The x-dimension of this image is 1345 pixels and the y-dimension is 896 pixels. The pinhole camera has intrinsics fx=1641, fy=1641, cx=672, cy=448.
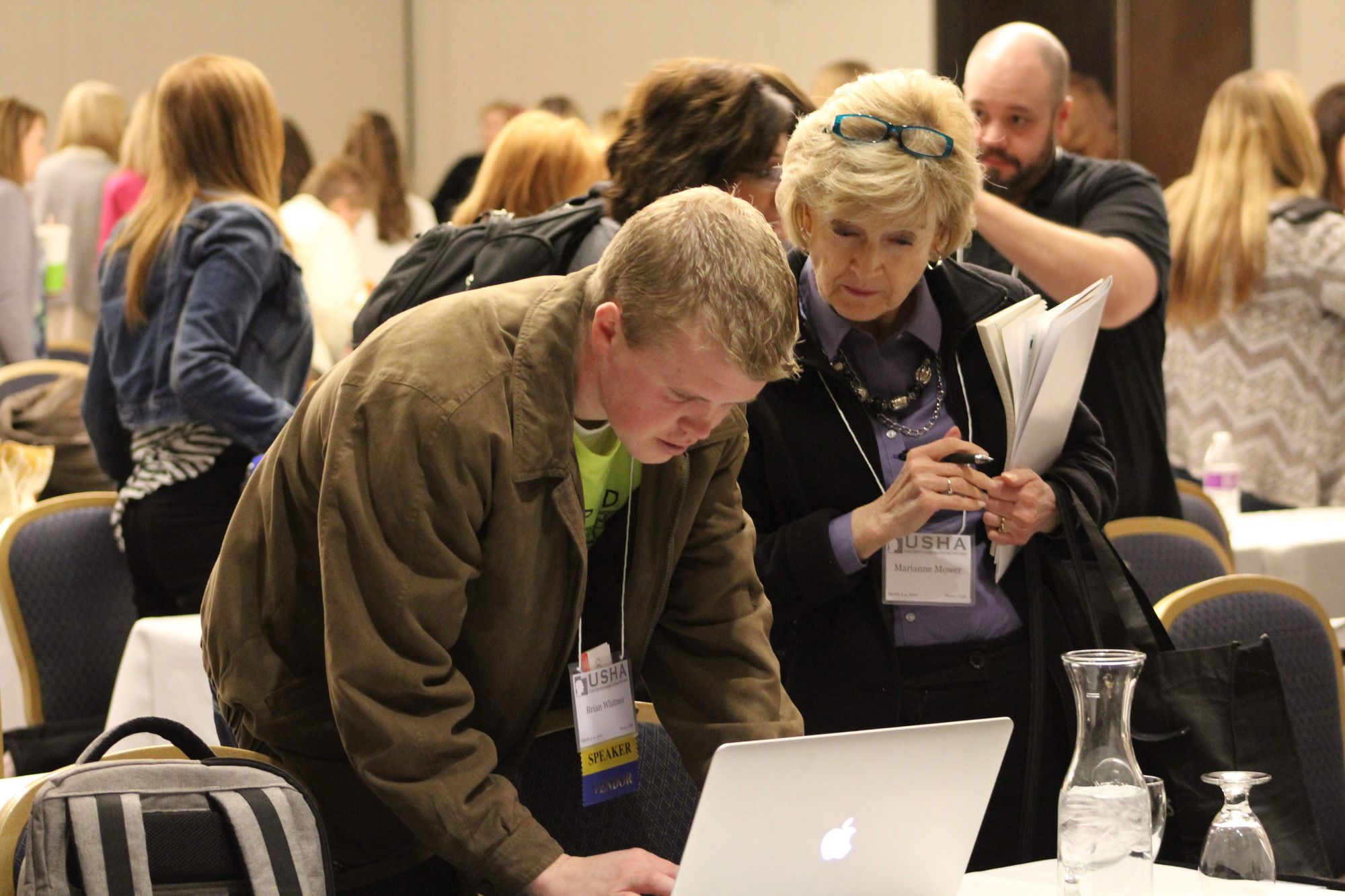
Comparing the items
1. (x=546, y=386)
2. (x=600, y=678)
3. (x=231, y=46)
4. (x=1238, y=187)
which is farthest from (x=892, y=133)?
(x=231, y=46)

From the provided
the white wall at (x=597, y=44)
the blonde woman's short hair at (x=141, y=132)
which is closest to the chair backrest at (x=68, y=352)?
the blonde woman's short hair at (x=141, y=132)

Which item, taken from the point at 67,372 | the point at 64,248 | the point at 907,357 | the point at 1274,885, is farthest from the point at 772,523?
the point at 64,248

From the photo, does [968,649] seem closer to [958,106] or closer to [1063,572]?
[1063,572]

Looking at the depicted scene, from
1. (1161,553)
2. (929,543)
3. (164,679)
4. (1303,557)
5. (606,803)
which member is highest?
(929,543)

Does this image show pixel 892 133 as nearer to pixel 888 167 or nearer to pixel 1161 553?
pixel 888 167

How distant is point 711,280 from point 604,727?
0.54m

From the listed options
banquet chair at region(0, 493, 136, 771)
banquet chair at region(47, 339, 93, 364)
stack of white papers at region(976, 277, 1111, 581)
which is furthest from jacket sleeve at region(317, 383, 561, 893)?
banquet chair at region(47, 339, 93, 364)

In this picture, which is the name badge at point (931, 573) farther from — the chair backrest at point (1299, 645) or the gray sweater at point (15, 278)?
the gray sweater at point (15, 278)

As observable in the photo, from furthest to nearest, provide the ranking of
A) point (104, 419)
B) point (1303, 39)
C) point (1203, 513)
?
1. point (1303, 39)
2. point (1203, 513)
3. point (104, 419)

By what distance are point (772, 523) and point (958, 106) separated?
22.9 inches

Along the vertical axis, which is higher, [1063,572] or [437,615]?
[437,615]

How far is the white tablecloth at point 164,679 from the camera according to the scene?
2.89 meters

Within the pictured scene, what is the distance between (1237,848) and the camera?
160 centimetres

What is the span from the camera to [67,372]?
4.46 m
